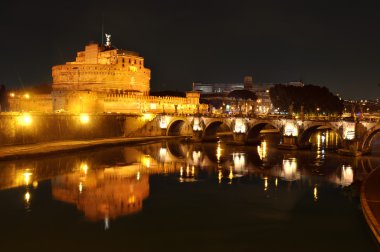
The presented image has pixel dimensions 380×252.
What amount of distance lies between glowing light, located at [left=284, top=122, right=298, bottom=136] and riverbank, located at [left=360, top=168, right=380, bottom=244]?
60.0 feet

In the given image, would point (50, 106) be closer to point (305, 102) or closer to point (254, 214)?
point (305, 102)

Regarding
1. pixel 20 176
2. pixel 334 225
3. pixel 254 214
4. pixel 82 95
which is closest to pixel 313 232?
pixel 334 225

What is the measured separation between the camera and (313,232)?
51.5 feet

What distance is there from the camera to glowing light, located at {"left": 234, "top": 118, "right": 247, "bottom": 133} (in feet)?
144

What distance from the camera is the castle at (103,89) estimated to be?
5462cm

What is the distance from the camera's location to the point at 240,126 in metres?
44.1

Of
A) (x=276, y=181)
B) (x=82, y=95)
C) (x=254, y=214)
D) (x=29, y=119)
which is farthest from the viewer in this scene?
(x=82, y=95)

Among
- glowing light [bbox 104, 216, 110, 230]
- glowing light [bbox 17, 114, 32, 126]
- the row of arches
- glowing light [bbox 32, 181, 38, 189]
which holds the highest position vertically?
glowing light [bbox 17, 114, 32, 126]

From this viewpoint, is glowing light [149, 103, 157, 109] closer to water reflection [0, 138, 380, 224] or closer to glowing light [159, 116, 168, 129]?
glowing light [159, 116, 168, 129]

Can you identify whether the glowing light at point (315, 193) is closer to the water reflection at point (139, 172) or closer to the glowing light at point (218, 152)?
the water reflection at point (139, 172)

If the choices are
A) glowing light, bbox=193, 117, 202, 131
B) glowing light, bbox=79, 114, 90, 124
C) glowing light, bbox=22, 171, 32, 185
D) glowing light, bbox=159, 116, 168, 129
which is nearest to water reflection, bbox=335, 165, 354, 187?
glowing light, bbox=22, 171, 32, 185

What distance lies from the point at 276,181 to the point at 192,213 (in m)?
8.55

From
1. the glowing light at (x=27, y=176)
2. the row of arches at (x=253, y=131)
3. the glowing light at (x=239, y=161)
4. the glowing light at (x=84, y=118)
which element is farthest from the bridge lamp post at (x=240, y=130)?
the glowing light at (x=27, y=176)

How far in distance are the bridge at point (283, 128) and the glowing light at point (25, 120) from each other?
18.7m
